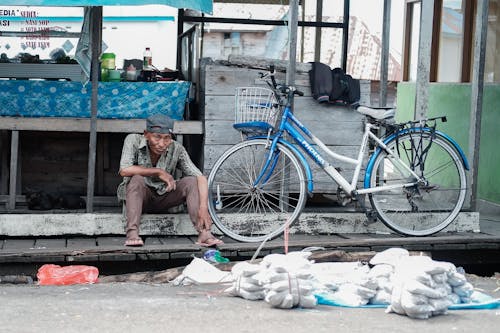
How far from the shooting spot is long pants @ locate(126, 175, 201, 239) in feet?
25.9

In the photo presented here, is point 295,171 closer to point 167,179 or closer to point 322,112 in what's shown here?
point 322,112

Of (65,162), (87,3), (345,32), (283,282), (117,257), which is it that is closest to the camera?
(283,282)

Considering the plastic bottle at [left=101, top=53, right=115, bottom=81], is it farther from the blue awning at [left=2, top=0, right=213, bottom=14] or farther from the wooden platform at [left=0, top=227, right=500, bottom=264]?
the blue awning at [left=2, top=0, right=213, bottom=14]

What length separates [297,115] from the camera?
894cm

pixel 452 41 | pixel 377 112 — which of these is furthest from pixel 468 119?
pixel 377 112

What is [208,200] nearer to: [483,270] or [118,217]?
[118,217]

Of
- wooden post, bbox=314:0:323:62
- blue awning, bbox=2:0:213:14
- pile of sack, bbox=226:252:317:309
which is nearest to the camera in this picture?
pile of sack, bbox=226:252:317:309

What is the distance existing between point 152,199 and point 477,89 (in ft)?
10.2

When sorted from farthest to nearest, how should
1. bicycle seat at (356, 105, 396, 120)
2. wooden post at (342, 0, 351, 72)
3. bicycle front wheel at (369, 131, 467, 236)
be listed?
wooden post at (342, 0, 351, 72)
bicycle front wheel at (369, 131, 467, 236)
bicycle seat at (356, 105, 396, 120)

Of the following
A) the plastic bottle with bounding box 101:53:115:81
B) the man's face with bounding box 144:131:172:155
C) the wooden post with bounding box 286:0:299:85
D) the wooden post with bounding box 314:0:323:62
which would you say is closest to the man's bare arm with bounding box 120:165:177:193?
the man's face with bounding box 144:131:172:155

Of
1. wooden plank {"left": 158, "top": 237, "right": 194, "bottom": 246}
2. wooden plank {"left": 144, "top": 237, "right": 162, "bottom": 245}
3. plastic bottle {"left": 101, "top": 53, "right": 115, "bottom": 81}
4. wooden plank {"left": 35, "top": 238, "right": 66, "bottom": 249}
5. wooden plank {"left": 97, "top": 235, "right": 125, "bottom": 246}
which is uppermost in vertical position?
plastic bottle {"left": 101, "top": 53, "right": 115, "bottom": 81}

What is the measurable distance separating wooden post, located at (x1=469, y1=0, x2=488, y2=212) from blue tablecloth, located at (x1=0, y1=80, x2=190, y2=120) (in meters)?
2.65

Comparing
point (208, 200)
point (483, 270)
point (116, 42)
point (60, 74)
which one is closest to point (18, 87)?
point (60, 74)

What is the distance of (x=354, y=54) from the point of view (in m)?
20.2
